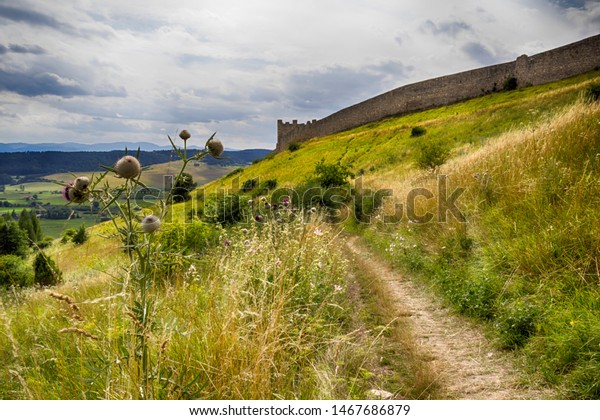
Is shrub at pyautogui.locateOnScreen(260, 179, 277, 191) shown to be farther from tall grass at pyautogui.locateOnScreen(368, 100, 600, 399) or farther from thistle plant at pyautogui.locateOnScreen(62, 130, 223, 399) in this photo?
thistle plant at pyautogui.locateOnScreen(62, 130, 223, 399)

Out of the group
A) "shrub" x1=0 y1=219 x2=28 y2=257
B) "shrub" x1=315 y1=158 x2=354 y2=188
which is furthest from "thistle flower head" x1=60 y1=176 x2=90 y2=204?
"shrub" x1=0 y1=219 x2=28 y2=257

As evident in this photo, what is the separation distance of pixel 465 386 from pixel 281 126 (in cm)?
7068

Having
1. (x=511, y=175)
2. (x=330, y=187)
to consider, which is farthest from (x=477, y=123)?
(x=511, y=175)

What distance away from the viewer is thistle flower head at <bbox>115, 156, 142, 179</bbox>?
187cm

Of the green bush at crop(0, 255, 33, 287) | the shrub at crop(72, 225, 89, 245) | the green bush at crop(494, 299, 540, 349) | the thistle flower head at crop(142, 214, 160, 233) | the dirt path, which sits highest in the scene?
the thistle flower head at crop(142, 214, 160, 233)

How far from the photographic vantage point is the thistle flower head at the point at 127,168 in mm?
1867

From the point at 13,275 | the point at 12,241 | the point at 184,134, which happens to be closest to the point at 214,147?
the point at 184,134

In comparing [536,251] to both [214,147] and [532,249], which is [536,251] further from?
[214,147]

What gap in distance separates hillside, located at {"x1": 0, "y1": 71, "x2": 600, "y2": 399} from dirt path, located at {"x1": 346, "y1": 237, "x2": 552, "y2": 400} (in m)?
0.02

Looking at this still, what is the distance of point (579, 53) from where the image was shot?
34719 millimetres

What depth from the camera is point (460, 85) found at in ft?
150

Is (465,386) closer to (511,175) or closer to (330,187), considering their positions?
(511,175)

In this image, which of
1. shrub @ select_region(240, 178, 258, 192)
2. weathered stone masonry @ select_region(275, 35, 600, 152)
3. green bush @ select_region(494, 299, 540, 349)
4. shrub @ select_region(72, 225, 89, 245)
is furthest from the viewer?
weathered stone masonry @ select_region(275, 35, 600, 152)

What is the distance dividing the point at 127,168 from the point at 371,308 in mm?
3984
